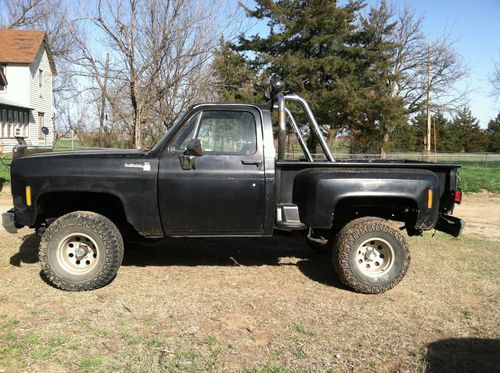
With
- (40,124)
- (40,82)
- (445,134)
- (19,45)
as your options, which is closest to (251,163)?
(19,45)

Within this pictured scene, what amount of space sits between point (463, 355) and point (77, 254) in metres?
3.66

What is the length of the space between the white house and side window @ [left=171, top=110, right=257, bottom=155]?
24940 mm

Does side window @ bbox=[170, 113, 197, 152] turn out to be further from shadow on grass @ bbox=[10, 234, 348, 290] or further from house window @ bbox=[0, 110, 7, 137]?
house window @ bbox=[0, 110, 7, 137]

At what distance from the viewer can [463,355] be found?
143 inches

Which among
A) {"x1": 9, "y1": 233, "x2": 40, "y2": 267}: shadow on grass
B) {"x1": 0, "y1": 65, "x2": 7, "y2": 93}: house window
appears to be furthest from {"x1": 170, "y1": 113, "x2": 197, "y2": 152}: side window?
{"x1": 0, "y1": 65, "x2": 7, "y2": 93}: house window

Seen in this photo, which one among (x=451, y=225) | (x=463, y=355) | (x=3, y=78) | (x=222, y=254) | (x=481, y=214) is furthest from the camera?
(x=3, y=78)

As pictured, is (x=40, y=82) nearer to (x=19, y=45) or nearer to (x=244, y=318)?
(x=19, y=45)

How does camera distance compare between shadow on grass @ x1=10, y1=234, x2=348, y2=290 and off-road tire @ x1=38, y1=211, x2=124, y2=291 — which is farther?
shadow on grass @ x1=10, y1=234, x2=348, y2=290

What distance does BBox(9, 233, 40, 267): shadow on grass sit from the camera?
588 cm

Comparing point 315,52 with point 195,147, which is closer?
point 195,147

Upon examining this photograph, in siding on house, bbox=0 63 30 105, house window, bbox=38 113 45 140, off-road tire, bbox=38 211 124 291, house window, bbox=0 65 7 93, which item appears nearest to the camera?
off-road tire, bbox=38 211 124 291

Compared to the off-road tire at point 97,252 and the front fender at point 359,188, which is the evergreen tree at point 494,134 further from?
the off-road tire at point 97,252

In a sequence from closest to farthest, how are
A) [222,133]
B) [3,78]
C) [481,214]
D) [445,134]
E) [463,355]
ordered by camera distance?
[463,355], [222,133], [481,214], [3,78], [445,134]

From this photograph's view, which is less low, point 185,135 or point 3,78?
point 3,78
